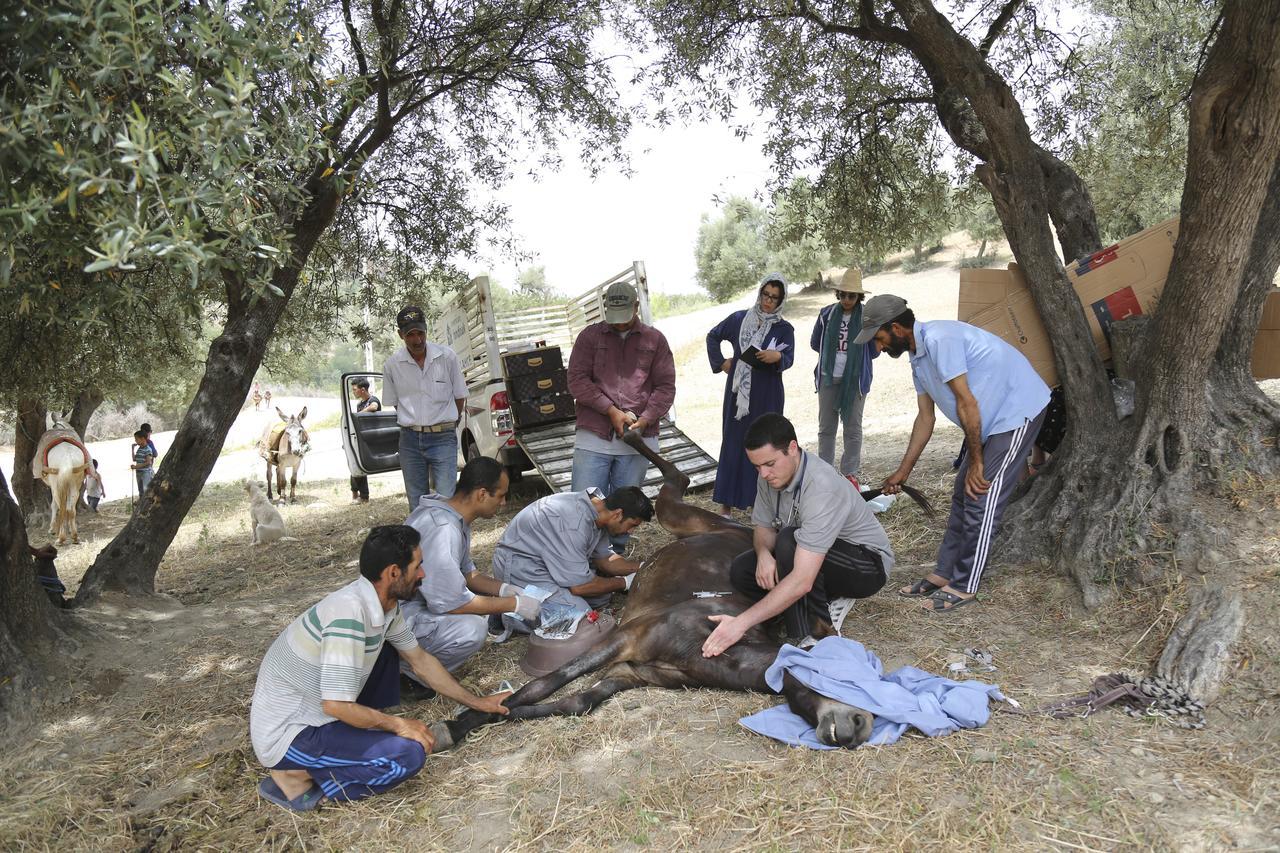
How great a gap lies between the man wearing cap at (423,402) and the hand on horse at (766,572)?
3.49 m

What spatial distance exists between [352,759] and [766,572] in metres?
2.10

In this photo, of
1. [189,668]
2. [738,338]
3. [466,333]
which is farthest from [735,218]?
[189,668]

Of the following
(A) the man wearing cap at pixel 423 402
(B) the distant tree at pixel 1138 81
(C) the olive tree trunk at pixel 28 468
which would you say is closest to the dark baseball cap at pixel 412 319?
(A) the man wearing cap at pixel 423 402

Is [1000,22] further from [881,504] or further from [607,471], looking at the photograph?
[607,471]

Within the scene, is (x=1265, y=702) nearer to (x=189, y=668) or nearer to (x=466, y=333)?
(x=189, y=668)

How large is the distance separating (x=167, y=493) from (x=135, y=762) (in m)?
2.95

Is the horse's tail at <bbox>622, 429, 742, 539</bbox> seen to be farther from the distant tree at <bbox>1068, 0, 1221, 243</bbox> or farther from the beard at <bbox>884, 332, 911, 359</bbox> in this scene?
the distant tree at <bbox>1068, 0, 1221, 243</bbox>

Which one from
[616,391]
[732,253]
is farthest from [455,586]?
[732,253]

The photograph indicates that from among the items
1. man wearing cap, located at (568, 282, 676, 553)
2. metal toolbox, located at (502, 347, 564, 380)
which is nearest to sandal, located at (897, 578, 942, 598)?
man wearing cap, located at (568, 282, 676, 553)

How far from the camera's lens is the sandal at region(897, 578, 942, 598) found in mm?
4816

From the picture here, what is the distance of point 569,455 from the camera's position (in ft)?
27.4

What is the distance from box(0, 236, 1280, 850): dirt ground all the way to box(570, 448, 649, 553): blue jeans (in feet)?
4.67

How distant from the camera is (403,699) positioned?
4.26 m

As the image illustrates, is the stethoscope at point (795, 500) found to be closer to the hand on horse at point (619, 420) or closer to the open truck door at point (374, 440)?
the hand on horse at point (619, 420)
